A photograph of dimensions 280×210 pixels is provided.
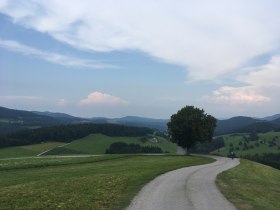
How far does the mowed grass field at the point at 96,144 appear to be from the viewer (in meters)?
152

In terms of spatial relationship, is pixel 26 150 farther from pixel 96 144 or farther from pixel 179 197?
pixel 179 197

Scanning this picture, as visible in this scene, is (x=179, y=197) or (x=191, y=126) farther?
(x=191, y=126)

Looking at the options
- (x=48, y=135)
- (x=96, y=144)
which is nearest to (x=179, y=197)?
(x=96, y=144)

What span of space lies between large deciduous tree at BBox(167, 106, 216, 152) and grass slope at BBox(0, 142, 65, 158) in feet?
202

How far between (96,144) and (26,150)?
32.1m

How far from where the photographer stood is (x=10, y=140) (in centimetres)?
16038

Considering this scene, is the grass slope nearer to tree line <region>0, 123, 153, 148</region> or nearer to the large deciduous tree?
tree line <region>0, 123, 153, 148</region>

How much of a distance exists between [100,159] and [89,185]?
46.4 m

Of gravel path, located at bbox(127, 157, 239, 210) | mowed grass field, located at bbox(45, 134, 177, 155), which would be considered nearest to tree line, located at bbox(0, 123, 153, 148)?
mowed grass field, located at bbox(45, 134, 177, 155)

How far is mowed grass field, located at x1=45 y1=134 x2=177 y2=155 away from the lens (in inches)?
5989

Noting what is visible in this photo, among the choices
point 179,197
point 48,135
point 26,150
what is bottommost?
point 26,150

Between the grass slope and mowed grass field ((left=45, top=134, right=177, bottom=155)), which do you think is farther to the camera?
mowed grass field ((left=45, top=134, right=177, bottom=155))

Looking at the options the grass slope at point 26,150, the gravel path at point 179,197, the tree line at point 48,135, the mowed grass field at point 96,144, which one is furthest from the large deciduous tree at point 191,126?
the tree line at point 48,135

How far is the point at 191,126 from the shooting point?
Result: 85.9 meters
